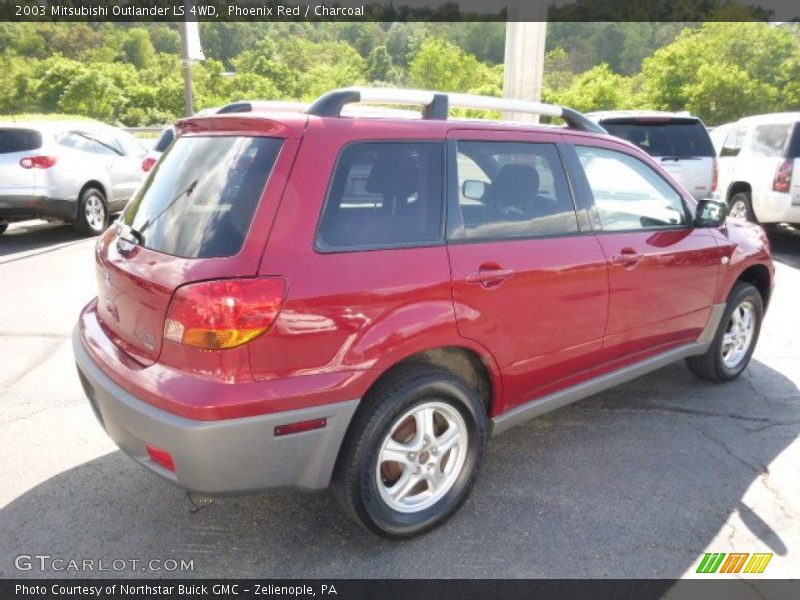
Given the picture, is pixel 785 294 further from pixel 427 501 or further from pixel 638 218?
pixel 427 501

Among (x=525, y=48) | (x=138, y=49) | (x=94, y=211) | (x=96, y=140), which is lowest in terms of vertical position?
(x=94, y=211)

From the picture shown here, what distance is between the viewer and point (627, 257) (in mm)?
3246

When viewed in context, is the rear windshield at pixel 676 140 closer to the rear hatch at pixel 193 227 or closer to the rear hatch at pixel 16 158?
the rear hatch at pixel 193 227

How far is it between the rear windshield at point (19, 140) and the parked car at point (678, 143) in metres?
7.76

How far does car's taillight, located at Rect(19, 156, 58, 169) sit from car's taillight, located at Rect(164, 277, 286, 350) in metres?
8.06

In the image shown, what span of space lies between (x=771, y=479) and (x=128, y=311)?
316 cm

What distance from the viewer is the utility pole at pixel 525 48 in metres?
12.6

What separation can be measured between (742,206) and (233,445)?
9327 mm

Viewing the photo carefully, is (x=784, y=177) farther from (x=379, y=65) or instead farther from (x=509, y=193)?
(x=379, y=65)

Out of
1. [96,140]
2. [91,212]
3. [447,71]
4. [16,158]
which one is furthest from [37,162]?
[447,71]

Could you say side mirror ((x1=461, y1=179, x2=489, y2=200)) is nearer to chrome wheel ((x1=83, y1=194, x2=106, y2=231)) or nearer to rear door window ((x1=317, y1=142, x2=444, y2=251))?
rear door window ((x1=317, y1=142, x2=444, y2=251))

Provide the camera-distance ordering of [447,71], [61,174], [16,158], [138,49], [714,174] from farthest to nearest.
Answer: [138,49] → [447,71] → [61,174] → [16,158] → [714,174]

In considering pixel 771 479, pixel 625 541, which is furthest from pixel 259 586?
pixel 771 479

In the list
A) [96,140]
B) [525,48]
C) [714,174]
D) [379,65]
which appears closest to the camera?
[714,174]
